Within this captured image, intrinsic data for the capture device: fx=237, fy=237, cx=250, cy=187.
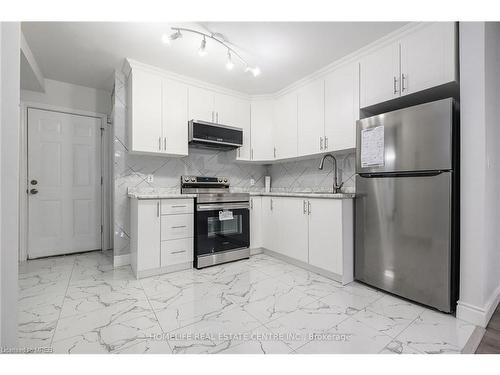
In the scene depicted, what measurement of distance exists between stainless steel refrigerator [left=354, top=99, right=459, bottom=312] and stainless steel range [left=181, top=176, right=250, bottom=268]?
4.43 ft

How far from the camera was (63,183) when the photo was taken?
3176mm

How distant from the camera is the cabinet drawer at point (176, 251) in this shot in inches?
97.0

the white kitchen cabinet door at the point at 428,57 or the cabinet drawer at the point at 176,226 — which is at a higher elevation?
the white kitchen cabinet door at the point at 428,57

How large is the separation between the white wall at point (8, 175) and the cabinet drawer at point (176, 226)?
1436mm

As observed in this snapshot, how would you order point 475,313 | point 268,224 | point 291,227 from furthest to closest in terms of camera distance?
point 268,224, point 291,227, point 475,313

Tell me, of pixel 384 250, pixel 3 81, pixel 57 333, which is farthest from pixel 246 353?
pixel 3 81

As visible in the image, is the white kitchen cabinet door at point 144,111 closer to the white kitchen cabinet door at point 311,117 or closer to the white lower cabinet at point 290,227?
the white lower cabinet at point 290,227

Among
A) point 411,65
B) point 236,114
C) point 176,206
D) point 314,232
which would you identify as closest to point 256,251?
point 314,232

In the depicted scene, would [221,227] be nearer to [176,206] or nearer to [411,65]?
[176,206]

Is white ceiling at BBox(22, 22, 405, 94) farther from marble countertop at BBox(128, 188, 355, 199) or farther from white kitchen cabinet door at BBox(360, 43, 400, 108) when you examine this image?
marble countertop at BBox(128, 188, 355, 199)

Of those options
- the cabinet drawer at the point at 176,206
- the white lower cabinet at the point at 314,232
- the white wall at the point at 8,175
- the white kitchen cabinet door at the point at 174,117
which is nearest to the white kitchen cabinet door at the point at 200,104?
the white kitchen cabinet door at the point at 174,117

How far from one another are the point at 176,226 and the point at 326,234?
1555 mm

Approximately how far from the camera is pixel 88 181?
131 inches

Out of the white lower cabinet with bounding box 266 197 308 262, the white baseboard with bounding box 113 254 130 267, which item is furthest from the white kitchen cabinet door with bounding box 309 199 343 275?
the white baseboard with bounding box 113 254 130 267
